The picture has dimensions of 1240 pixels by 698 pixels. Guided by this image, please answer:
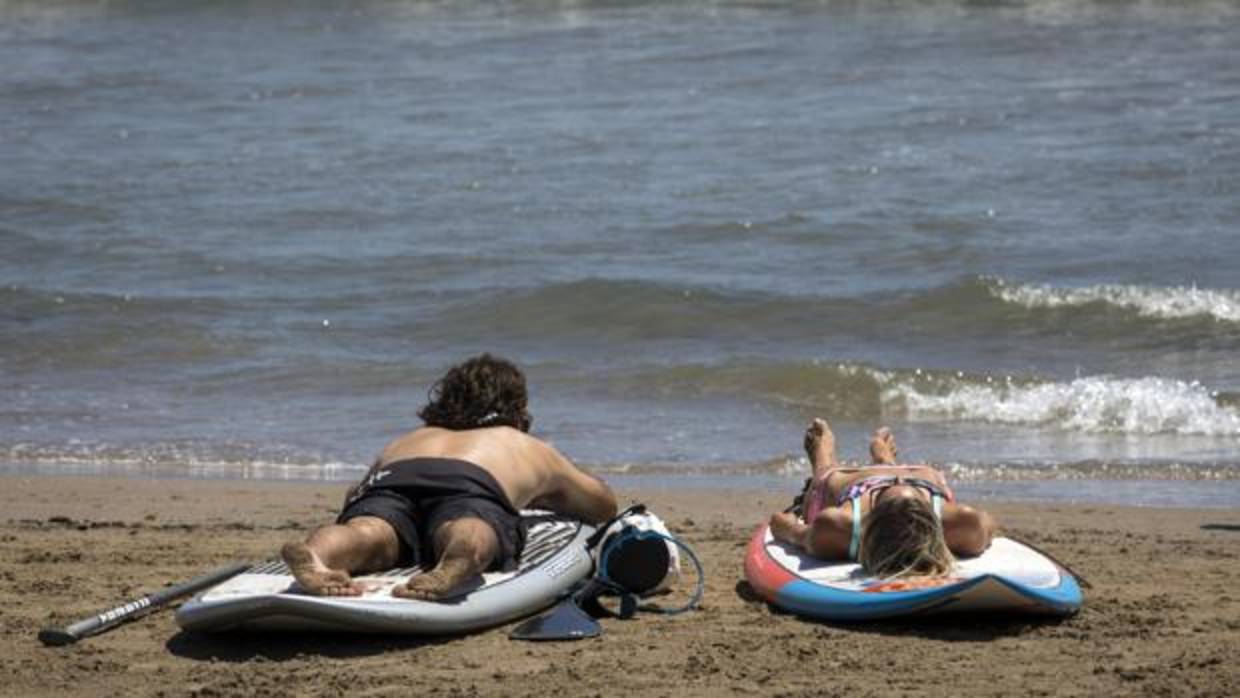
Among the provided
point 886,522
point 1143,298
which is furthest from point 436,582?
point 1143,298

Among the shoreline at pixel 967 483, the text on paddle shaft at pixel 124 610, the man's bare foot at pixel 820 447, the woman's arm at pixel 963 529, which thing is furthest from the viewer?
the shoreline at pixel 967 483

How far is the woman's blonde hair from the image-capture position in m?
7.01

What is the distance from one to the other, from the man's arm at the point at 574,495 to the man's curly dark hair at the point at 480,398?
211 millimetres

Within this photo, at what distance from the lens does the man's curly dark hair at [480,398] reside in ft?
24.8

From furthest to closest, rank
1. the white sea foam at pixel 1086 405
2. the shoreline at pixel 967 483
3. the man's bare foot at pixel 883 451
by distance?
the white sea foam at pixel 1086 405, the shoreline at pixel 967 483, the man's bare foot at pixel 883 451

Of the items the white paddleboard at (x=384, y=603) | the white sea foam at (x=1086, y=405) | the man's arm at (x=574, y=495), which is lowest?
the white sea foam at (x=1086, y=405)

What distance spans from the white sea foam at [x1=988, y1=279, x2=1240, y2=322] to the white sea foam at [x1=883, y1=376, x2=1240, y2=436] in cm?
172

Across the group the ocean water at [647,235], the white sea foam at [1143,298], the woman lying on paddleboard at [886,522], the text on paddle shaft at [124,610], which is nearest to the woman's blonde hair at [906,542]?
the woman lying on paddleboard at [886,522]

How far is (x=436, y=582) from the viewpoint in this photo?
21.9ft

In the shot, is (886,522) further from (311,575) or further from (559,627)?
(311,575)

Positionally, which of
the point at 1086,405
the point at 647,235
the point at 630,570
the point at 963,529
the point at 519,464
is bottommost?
the point at 1086,405

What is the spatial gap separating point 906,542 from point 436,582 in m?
1.57

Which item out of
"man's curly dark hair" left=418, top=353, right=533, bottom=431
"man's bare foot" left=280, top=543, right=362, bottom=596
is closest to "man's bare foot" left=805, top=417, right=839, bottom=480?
"man's curly dark hair" left=418, top=353, right=533, bottom=431

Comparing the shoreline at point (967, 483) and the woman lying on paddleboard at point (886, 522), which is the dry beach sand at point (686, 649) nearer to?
the woman lying on paddleboard at point (886, 522)
